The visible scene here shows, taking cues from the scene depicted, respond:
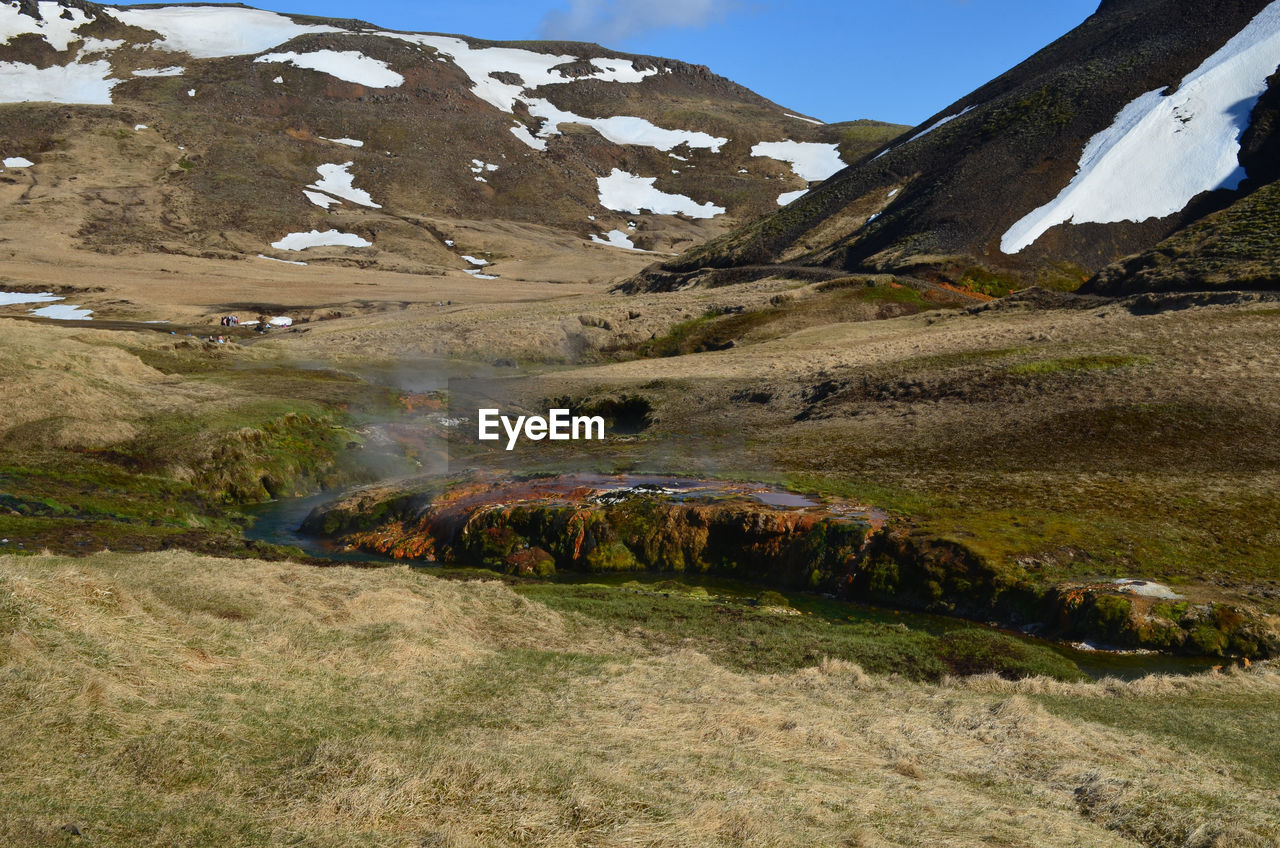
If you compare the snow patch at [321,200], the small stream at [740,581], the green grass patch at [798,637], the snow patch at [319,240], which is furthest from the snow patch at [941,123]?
the snow patch at [321,200]

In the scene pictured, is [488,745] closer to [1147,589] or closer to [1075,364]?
[1147,589]

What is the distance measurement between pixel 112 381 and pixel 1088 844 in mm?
52428

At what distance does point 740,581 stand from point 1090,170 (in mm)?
72350

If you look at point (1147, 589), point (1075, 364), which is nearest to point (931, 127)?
point (1075, 364)

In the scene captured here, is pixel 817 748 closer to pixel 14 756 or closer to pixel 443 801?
pixel 443 801

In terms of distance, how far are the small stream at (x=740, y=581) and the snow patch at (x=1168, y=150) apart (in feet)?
201

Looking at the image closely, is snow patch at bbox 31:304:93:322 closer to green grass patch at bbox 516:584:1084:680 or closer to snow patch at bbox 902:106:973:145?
green grass patch at bbox 516:584:1084:680

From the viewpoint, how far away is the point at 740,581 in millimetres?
30406

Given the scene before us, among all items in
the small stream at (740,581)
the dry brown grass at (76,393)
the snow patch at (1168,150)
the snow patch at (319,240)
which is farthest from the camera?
the snow patch at (319,240)

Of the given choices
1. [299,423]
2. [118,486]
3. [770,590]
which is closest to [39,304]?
[299,423]

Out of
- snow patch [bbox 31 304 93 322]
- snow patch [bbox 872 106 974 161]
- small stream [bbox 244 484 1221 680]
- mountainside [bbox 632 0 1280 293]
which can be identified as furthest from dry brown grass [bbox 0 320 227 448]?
snow patch [bbox 872 106 974 161]

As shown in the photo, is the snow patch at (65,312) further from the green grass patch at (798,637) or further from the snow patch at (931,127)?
the green grass patch at (798,637)

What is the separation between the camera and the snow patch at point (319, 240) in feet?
561

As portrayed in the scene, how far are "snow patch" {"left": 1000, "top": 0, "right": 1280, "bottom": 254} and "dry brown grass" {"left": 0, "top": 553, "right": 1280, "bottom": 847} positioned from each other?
2846 inches
